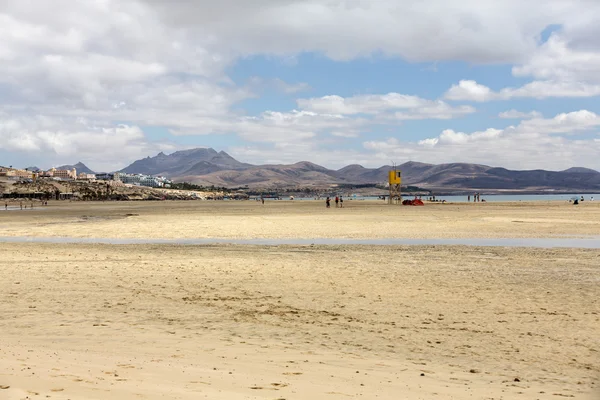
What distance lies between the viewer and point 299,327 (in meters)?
10.7

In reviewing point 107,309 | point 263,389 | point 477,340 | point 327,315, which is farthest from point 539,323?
point 107,309

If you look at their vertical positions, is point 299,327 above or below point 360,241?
above

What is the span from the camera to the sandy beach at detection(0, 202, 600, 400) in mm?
7055

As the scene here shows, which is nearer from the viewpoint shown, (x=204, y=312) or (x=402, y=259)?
(x=204, y=312)

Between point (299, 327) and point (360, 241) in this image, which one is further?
point (360, 241)

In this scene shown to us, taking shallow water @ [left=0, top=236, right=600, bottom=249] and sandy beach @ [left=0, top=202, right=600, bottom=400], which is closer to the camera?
sandy beach @ [left=0, top=202, right=600, bottom=400]

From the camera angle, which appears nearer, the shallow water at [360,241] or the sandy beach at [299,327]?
the sandy beach at [299,327]

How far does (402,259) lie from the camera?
70.4ft

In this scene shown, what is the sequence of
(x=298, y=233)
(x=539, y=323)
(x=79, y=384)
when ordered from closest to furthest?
1. (x=79, y=384)
2. (x=539, y=323)
3. (x=298, y=233)

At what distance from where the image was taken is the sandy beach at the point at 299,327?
7.05 m

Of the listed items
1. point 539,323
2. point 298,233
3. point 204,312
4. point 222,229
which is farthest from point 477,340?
point 222,229

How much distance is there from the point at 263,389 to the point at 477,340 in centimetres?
476

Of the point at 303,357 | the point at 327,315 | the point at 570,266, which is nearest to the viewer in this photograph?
the point at 303,357

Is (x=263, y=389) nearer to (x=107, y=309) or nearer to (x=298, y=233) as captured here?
(x=107, y=309)
